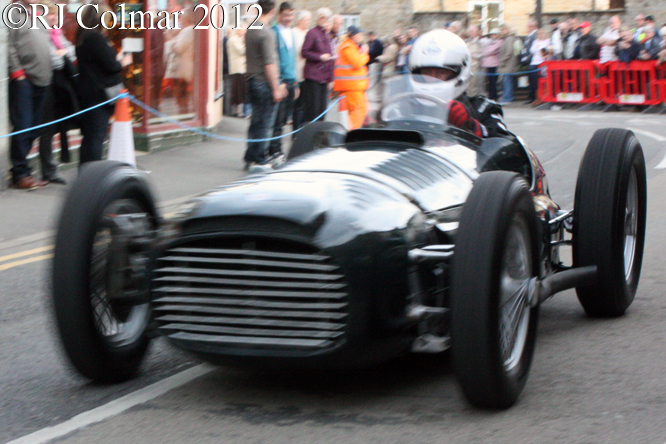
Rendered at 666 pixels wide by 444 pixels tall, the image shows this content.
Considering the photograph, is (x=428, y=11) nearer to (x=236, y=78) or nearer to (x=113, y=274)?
(x=236, y=78)

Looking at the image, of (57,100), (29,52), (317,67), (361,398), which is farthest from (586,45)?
(361,398)

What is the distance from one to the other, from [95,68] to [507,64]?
15306 millimetres

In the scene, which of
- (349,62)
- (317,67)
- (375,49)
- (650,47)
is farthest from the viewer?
(375,49)

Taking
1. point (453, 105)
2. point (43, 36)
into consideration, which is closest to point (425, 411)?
point (453, 105)

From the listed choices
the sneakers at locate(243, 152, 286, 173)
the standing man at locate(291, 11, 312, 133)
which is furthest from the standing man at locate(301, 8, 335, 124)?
the sneakers at locate(243, 152, 286, 173)

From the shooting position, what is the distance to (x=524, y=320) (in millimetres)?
4051

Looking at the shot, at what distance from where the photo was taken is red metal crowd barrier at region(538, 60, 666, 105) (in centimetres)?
2045

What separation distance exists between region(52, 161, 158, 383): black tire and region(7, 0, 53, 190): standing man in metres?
5.88

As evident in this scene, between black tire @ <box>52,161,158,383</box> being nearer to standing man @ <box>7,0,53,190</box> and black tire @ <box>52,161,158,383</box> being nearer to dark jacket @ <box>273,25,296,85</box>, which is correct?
standing man @ <box>7,0,53,190</box>

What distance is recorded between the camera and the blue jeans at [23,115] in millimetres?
9812

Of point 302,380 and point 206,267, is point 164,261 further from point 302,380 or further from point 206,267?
point 302,380

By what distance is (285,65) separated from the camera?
41.1 feet

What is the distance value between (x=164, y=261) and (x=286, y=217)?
54cm

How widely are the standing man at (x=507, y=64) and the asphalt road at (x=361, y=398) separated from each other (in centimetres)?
1840
